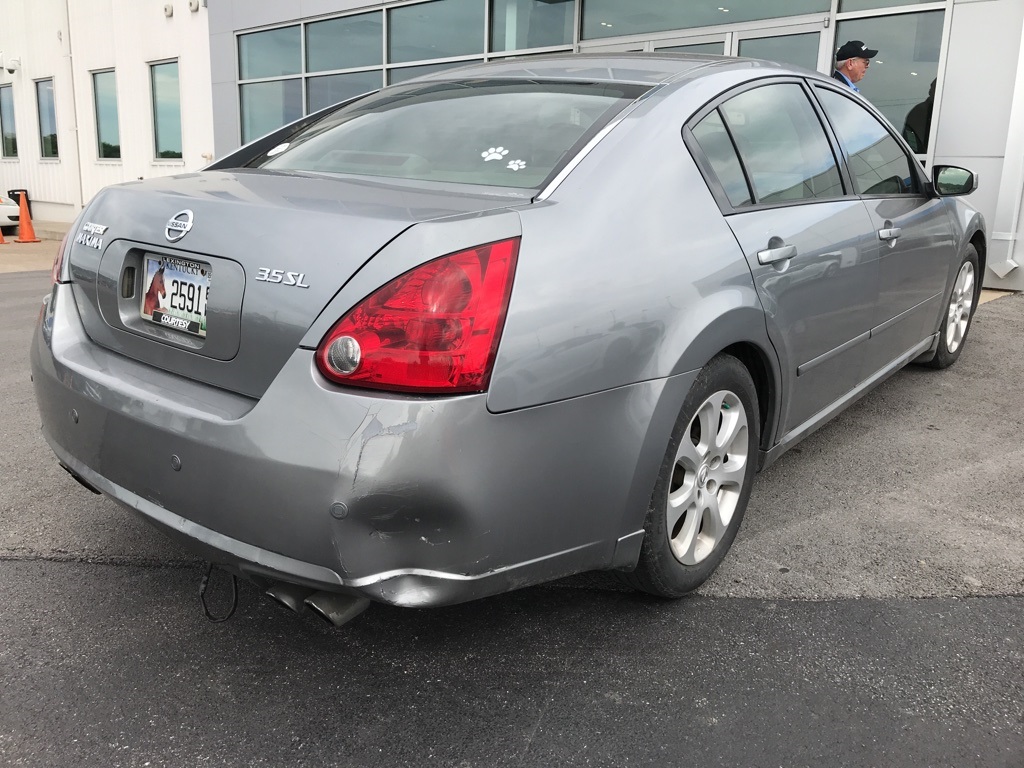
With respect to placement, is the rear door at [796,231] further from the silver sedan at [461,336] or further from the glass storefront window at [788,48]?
the glass storefront window at [788,48]

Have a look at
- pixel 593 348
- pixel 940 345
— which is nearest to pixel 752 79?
pixel 593 348

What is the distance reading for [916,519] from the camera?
124 inches

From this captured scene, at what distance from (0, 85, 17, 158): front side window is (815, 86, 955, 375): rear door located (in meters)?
22.0

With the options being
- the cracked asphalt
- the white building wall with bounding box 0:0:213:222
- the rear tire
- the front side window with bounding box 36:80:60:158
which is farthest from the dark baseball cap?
the front side window with bounding box 36:80:60:158

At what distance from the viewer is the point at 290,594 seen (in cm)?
195

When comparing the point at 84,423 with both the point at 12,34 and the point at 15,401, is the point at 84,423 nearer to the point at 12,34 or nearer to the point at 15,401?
the point at 15,401

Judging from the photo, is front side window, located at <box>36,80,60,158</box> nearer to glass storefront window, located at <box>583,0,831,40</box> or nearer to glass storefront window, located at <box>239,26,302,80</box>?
glass storefront window, located at <box>239,26,302,80</box>

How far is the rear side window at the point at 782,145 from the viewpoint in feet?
9.04

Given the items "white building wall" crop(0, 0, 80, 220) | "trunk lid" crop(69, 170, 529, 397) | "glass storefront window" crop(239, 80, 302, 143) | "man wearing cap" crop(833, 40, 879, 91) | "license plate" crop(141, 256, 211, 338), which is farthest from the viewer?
"white building wall" crop(0, 0, 80, 220)

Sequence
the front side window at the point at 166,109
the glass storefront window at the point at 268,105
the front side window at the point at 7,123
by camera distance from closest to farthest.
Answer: the glass storefront window at the point at 268,105 < the front side window at the point at 166,109 < the front side window at the point at 7,123

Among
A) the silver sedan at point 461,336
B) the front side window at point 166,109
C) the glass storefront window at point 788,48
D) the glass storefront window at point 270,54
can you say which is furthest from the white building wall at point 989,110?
the front side window at point 166,109

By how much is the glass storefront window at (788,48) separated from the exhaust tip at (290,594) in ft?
26.4

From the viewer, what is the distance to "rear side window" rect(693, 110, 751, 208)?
253 centimetres

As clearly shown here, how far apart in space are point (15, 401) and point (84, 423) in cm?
286
